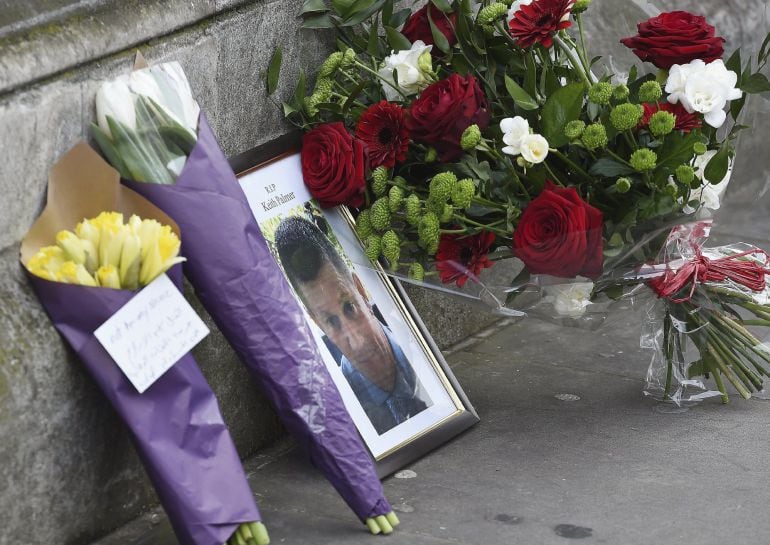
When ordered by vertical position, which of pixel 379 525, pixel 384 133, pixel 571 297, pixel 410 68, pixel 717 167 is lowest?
pixel 379 525

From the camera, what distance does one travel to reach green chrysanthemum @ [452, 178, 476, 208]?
8.05 ft

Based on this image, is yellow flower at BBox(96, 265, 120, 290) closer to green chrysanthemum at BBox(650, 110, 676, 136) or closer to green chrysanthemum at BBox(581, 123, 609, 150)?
green chrysanthemum at BBox(581, 123, 609, 150)

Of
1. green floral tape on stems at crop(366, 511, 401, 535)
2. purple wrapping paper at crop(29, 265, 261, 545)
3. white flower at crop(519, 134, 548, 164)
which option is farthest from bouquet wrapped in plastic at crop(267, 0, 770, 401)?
purple wrapping paper at crop(29, 265, 261, 545)

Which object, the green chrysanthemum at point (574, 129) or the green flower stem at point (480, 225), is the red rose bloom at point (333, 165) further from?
the green chrysanthemum at point (574, 129)

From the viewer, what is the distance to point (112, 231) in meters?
2.01

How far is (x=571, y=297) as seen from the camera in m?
2.61

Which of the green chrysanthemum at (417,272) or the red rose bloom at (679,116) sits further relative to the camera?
the green chrysanthemum at (417,272)

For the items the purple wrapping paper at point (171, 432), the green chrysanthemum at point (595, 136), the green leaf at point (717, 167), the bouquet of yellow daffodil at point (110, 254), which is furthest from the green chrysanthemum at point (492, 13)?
the purple wrapping paper at point (171, 432)

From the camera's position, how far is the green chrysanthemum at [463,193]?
2.45 meters

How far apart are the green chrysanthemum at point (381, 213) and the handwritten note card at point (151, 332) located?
651mm

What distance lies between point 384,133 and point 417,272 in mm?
338

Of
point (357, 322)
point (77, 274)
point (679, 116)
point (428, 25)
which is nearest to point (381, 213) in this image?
point (357, 322)

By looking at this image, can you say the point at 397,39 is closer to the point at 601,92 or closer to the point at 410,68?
the point at 410,68

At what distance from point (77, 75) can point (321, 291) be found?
2.55 feet
